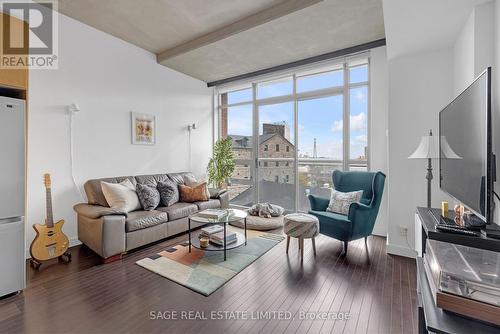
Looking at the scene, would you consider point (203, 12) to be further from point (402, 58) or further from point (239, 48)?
→ point (402, 58)

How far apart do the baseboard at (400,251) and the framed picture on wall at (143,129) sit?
166 inches

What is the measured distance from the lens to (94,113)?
3578 millimetres

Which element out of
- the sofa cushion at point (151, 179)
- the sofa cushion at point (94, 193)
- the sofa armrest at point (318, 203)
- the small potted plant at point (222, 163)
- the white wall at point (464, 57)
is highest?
the white wall at point (464, 57)

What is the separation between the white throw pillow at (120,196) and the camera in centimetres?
317

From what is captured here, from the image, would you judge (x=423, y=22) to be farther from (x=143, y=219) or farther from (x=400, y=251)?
(x=143, y=219)

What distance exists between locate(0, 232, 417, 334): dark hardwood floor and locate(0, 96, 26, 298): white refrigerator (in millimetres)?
218

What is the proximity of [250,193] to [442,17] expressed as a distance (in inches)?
168

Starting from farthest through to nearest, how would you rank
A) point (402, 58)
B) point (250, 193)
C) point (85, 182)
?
point (250, 193) < point (85, 182) < point (402, 58)

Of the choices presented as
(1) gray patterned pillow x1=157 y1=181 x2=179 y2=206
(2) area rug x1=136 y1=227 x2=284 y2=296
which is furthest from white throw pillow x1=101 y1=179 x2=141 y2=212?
(2) area rug x1=136 y1=227 x2=284 y2=296

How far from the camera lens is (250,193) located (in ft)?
18.0

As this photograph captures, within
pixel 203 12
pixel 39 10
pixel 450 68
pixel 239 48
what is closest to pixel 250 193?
pixel 239 48

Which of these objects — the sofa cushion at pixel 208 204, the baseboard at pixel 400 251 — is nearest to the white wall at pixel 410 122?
the baseboard at pixel 400 251

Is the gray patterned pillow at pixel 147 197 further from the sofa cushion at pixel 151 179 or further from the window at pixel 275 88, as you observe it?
the window at pixel 275 88

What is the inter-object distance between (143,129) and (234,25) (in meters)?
2.37
